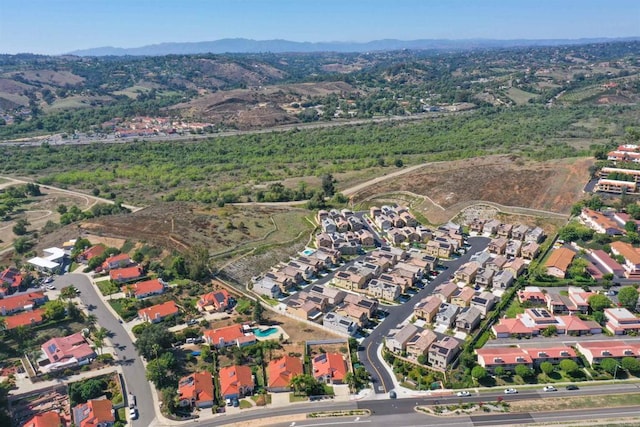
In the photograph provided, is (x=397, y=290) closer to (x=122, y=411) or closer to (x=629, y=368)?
(x=629, y=368)

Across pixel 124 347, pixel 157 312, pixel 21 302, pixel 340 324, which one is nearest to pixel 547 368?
pixel 340 324

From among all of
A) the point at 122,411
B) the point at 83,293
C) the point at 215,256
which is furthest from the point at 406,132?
the point at 122,411

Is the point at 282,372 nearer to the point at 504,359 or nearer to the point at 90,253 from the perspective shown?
the point at 504,359

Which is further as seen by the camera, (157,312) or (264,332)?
(157,312)

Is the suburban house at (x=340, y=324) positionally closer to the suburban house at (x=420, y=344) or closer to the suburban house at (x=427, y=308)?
the suburban house at (x=420, y=344)

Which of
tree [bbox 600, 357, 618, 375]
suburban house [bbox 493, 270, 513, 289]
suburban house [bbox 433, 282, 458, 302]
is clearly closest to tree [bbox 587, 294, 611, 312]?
suburban house [bbox 493, 270, 513, 289]

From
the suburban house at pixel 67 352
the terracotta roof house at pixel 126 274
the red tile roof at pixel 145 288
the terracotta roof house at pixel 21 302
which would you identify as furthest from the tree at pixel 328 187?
the suburban house at pixel 67 352

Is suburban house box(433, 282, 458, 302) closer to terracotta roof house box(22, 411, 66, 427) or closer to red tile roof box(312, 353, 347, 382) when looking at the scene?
red tile roof box(312, 353, 347, 382)
